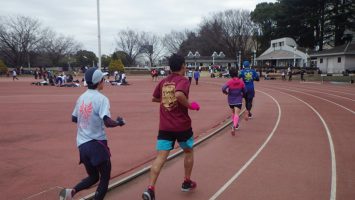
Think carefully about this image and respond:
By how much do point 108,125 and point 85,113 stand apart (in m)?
0.34

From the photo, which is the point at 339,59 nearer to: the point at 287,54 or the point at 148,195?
the point at 287,54

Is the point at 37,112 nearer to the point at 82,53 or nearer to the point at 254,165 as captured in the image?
the point at 254,165

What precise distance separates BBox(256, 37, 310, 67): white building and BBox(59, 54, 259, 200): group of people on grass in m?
61.1

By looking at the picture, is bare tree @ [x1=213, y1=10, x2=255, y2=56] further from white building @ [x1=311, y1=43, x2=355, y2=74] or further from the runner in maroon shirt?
the runner in maroon shirt

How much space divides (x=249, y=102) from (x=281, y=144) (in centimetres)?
334

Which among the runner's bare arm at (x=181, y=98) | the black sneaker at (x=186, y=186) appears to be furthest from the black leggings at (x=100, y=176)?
the black sneaker at (x=186, y=186)

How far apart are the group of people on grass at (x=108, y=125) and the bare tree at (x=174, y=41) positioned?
91.6 metres

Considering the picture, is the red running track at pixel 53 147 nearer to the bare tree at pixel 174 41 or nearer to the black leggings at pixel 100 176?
the black leggings at pixel 100 176

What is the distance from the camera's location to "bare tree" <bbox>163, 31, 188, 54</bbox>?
316 ft

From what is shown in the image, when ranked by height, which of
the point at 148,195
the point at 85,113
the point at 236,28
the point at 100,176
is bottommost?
the point at 148,195

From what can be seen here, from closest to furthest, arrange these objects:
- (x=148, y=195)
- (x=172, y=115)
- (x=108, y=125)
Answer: (x=108, y=125), (x=148, y=195), (x=172, y=115)

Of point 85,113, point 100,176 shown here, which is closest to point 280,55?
point 100,176

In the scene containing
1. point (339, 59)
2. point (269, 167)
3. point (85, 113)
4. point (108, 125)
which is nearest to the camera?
point (108, 125)

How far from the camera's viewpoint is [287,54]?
214ft
